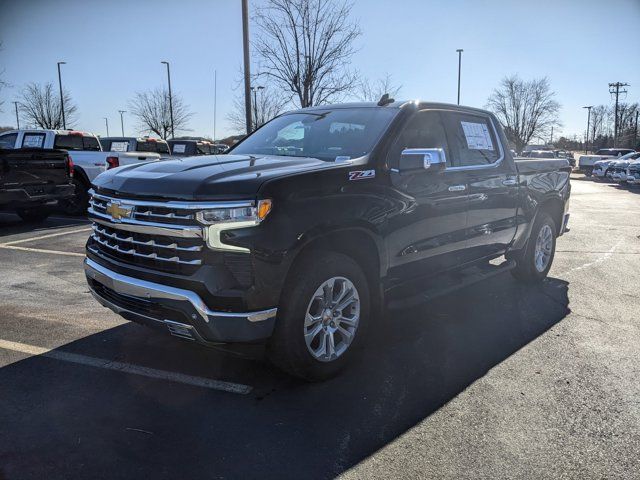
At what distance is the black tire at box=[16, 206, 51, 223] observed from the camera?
35.4 feet

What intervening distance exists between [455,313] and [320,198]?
246 centimetres

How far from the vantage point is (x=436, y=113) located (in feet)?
15.3

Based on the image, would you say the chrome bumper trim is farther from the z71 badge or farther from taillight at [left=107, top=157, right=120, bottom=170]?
taillight at [left=107, top=157, right=120, bottom=170]

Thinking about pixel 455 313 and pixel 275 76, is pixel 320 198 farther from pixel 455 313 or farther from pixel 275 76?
pixel 275 76

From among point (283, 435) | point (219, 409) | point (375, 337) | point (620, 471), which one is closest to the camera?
point (620, 471)

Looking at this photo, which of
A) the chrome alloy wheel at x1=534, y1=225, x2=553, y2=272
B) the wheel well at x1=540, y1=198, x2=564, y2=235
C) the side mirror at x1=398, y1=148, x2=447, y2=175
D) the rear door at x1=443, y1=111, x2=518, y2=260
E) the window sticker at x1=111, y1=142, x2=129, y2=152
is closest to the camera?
the side mirror at x1=398, y1=148, x2=447, y2=175

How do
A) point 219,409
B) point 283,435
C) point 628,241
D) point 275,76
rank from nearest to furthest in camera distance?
point 283,435 < point 219,409 < point 628,241 < point 275,76

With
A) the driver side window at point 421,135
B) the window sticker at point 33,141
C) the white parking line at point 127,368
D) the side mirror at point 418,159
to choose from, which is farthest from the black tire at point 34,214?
the side mirror at point 418,159

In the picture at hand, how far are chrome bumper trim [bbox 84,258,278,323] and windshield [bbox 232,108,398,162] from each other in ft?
4.61

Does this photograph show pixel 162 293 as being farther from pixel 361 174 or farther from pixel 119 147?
pixel 119 147

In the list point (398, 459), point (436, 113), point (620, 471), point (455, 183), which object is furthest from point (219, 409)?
point (436, 113)

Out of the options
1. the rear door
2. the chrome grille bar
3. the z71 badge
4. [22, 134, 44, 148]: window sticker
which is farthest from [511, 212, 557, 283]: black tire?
[22, 134, 44, 148]: window sticker

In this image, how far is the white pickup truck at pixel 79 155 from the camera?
38.2 feet

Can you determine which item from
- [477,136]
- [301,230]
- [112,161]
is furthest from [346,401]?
[112,161]
